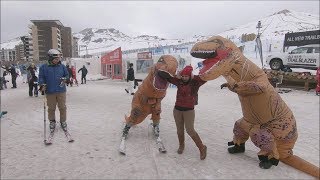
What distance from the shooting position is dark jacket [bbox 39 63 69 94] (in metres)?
5.70

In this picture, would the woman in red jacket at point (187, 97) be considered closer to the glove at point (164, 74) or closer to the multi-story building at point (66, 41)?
the glove at point (164, 74)

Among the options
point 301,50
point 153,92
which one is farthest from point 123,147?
point 301,50

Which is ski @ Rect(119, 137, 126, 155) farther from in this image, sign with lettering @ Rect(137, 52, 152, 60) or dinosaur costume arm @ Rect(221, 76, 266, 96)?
sign with lettering @ Rect(137, 52, 152, 60)

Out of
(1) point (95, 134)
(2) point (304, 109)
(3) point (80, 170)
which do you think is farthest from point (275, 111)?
(2) point (304, 109)

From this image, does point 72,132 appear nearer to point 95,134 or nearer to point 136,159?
point 95,134

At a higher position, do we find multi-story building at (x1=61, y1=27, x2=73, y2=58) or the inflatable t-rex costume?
multi-story building at (x1=61, y1=27, x2=73, y2=58)

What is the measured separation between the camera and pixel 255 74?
406cm

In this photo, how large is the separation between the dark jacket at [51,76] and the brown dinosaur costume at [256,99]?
309 centimetres

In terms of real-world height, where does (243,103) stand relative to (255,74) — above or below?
below

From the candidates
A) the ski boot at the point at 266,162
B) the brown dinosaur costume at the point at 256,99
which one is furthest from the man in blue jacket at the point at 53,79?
the ski boot at the point at 266,162

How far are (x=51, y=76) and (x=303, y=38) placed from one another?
1808cm

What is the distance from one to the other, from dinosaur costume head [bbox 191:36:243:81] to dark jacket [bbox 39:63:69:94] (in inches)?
123

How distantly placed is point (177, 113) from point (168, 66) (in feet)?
2.68

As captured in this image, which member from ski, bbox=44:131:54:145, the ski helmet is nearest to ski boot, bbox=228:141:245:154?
ski, bbox=44:131:54:145
